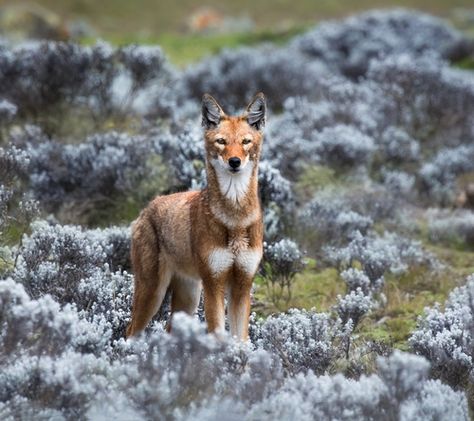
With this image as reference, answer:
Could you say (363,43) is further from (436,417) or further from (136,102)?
(436,417)

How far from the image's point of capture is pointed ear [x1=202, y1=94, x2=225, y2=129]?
6.00 m

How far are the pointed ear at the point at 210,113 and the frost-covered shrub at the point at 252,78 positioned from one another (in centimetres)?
1016

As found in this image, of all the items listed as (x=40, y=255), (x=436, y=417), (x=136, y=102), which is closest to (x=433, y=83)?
(x=136, y=102)

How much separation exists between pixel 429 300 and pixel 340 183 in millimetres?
3480

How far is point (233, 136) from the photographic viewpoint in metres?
5.80

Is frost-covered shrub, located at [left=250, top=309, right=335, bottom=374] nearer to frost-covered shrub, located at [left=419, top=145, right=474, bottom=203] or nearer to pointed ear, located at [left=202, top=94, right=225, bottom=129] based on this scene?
pointed ear, located at [left=202, top=94, right=225, bottom=129]

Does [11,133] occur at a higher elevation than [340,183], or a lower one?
higher

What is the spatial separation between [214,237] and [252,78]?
11823mm

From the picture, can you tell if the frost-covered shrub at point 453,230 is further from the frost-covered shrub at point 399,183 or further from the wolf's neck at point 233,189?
the wolf's neck at point 233,189

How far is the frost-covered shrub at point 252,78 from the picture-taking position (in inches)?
668

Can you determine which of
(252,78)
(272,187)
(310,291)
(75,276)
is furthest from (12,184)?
(252,78)

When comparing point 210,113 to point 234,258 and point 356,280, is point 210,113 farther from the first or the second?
point 356,280

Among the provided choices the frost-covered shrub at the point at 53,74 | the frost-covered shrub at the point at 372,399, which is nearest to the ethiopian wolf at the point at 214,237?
the frost-covered shrub at the point at 372,399

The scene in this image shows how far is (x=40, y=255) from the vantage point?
6816 mm
